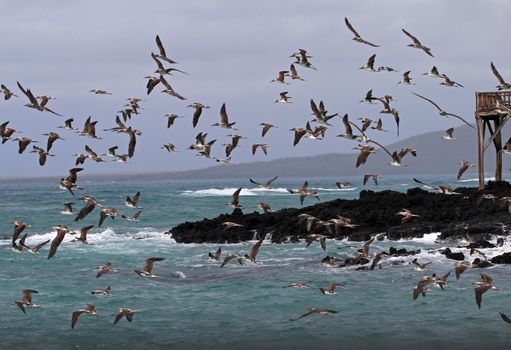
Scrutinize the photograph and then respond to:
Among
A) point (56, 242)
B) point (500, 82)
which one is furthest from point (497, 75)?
point (56, 242)

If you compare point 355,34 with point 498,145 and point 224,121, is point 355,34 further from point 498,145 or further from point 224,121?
point 498,145

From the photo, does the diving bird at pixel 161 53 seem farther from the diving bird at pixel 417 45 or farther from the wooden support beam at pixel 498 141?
the wooden support beam at pixel 498 141

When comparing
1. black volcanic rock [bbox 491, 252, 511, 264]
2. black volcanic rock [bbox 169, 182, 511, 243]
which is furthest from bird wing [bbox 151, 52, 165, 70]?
black volcanic rock [bbox 169, 182, 511, 243]

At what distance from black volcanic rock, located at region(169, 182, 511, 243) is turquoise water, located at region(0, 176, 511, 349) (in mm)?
1328

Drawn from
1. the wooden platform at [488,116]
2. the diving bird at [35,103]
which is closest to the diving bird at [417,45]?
the diving bird at [35,103]

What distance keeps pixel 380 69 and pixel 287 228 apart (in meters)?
17.8

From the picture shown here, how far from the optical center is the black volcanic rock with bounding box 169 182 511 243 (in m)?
45.6

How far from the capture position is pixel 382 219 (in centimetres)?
4806

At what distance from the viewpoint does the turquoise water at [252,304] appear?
89.6ft

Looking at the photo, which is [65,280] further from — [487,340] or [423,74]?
[487,340]

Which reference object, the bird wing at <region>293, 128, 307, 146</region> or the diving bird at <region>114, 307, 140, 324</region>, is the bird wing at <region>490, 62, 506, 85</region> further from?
the diving bird at <region>114, 307, 140, 324</region>

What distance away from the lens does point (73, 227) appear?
71.9m

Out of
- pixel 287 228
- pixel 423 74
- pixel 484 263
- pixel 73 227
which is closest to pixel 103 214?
pixel 423 74

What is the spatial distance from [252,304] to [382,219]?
56.3 ft
